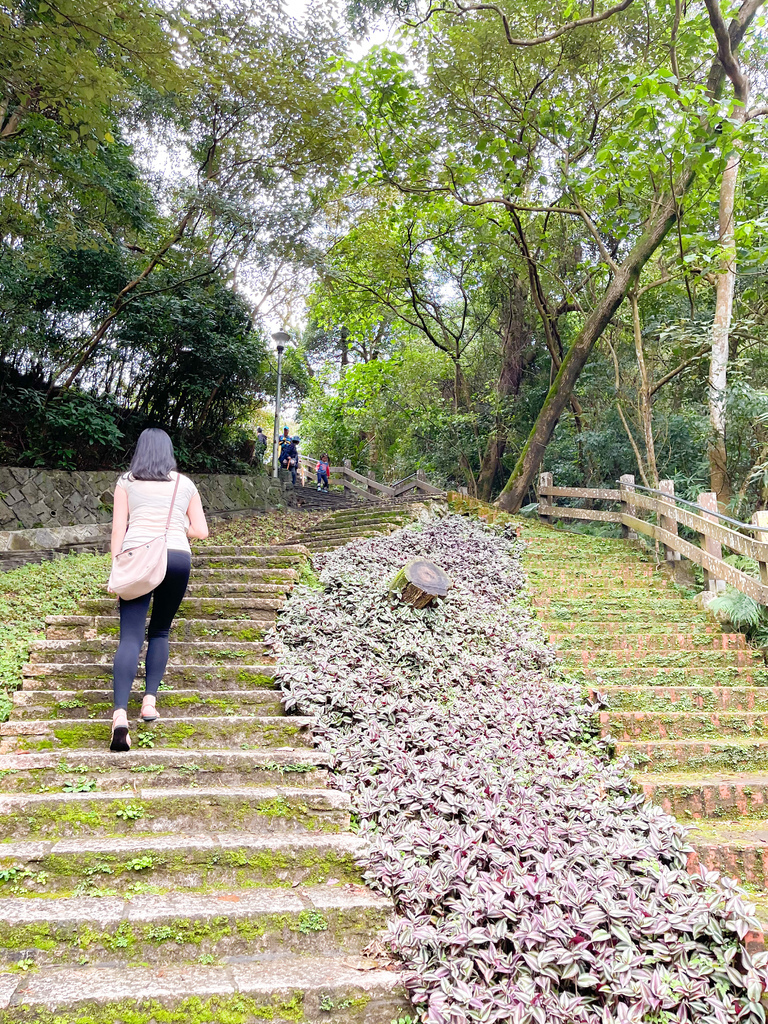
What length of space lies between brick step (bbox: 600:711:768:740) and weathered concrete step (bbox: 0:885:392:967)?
95.8 inches

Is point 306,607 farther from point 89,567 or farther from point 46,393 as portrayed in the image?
point 46,393

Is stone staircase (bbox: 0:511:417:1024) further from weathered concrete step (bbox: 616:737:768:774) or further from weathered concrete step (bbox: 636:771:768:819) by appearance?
weathered concrete step (bbox: 616:737:768:774)

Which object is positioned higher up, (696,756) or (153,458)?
(153,458)

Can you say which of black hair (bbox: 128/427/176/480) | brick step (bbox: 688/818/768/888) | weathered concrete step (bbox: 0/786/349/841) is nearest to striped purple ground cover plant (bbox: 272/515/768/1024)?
brick step (bbox: 688/818/768/888)

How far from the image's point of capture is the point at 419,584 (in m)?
5.73

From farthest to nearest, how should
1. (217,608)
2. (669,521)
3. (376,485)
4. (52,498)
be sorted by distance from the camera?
(376,485), (52,498), (669,521), (217,608)

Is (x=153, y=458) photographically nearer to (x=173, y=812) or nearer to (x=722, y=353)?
(x=173, y=812)

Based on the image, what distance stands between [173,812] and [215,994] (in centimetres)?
101

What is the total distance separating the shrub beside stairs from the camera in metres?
3.68

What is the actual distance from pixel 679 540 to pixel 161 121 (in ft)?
35.3

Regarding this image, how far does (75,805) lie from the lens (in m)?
3.07

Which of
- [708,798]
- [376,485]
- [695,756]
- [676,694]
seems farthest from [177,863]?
[376,485]

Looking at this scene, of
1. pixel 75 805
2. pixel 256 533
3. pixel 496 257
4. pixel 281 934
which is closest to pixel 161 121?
pixel 496 257

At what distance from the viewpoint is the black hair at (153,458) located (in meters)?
3.65
